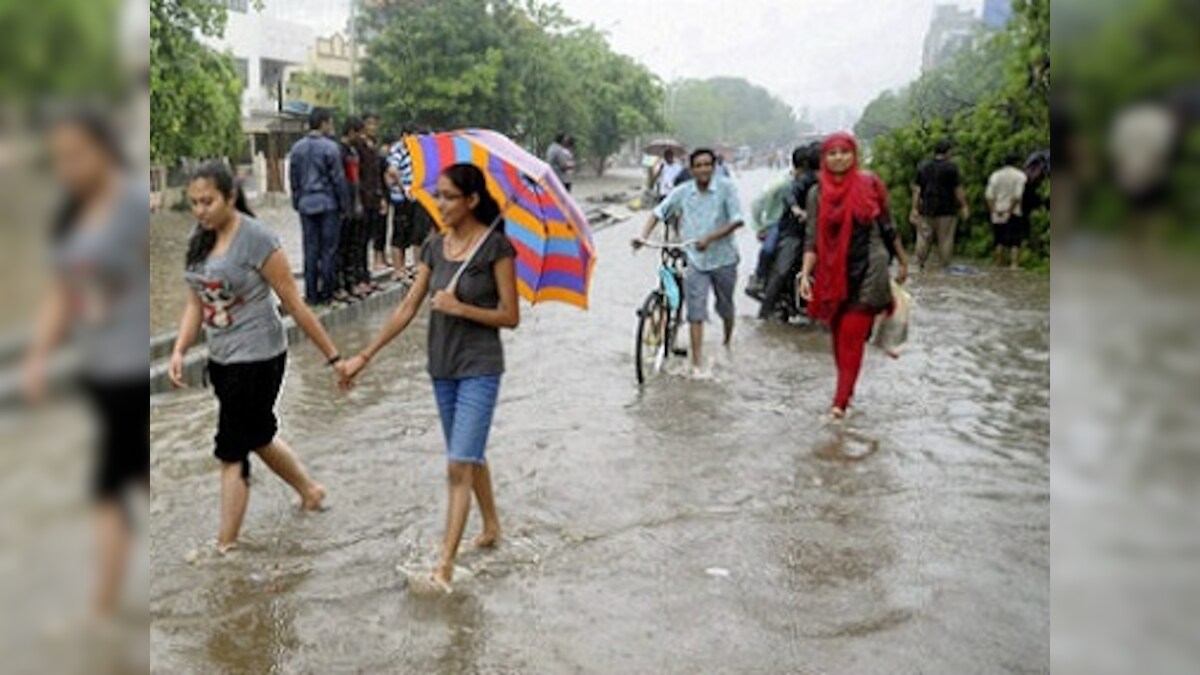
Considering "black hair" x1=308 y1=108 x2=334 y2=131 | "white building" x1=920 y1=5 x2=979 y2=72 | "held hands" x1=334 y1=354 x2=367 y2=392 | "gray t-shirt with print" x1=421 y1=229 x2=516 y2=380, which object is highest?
"white building" x1=920 y1=5 x2=979 y2=72

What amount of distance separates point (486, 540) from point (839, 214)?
2.76 meters

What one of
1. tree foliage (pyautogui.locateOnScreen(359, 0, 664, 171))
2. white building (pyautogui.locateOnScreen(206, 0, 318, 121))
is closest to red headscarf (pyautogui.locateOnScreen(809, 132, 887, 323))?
tree foliage (pyautogui.locateOnScreen(359, 0, 664, 171))

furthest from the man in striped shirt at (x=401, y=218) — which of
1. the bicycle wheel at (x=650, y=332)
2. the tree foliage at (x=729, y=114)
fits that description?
the bicycle wheel at (x=650, y=332)

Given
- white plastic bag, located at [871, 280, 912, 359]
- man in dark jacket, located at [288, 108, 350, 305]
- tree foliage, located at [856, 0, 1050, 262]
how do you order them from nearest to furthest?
white plastic bag, located at [871, 280, 912, 359]
man in dark jacket, located at [288, 108, 350, 305]
tree foliage, located at [856, 0, 1050, 262]

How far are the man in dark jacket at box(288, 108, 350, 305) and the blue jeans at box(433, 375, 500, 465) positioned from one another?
5.29 m

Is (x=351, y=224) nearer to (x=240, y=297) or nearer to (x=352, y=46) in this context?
(x=240, y=297)

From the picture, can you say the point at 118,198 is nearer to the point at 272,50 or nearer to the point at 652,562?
the point at 652,562

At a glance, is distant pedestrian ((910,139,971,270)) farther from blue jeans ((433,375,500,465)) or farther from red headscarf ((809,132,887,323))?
blue jeans ((433,375,500,465))

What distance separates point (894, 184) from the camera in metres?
16.2

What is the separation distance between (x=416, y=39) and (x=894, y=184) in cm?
1620

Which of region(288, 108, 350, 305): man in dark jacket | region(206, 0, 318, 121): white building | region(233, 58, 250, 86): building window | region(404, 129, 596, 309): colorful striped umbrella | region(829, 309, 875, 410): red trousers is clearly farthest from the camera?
region(233, 58, 250, 86): building window

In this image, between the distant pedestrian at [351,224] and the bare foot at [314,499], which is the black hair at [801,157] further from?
the bare foot at [314,499]

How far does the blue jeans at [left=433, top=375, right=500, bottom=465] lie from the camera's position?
4148mm

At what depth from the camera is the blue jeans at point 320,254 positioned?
938cm
